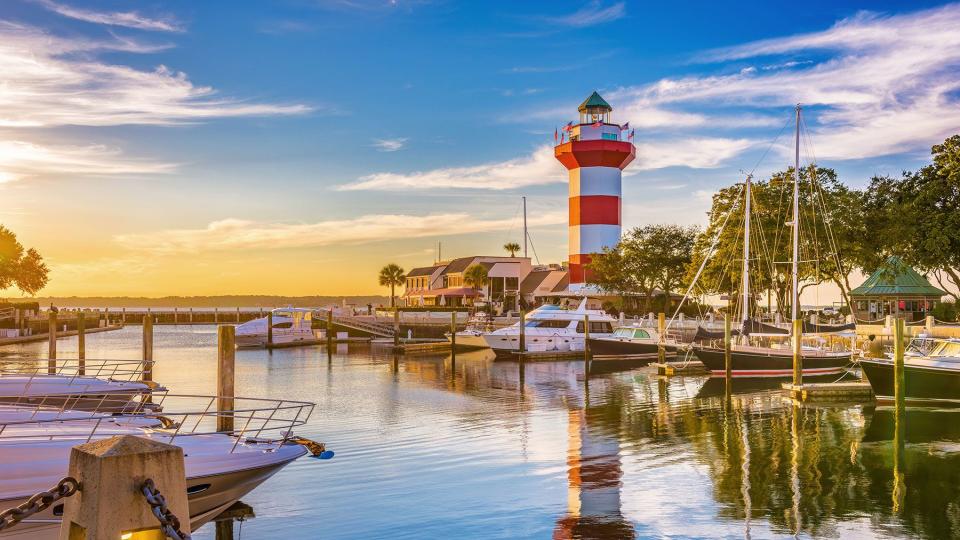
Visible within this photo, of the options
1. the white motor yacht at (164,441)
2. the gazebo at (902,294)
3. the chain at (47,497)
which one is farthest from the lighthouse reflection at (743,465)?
the gazebo at (902,294)

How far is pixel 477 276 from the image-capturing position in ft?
287

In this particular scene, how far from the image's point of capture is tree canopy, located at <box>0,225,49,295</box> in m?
78.4

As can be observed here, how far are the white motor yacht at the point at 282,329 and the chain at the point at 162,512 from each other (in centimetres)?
5928

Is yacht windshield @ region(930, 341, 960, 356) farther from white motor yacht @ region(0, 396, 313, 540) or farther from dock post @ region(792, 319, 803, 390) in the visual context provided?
white motor yacht @ region(0, 396, 313, 540)

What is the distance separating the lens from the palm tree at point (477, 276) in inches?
3450

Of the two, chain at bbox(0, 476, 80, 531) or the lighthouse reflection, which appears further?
the lighthouse reflection

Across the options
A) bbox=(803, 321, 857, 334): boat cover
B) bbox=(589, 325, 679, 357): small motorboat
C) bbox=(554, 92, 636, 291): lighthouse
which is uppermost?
bbox=(554, 92, 636, 291): lighthouse

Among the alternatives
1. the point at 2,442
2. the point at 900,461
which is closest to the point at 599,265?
the point at 900,461

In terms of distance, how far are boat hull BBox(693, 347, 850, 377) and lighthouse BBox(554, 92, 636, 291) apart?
128 feet

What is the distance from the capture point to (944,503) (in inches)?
601

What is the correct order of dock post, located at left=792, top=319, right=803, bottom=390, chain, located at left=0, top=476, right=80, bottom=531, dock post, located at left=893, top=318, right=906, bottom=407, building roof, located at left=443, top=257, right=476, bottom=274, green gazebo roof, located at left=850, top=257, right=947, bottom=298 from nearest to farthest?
chain, located at left=0, top=476, right=80, bottom=531 < dock post, located at left=893, top=318, right=906, bottom=407 < dock post, located at left=792, top=319, right=803, bottom=390 < green gazebo roof, located at left=850, top=257, right=947, bottom=298 < building roof, located at left=443, top=257, right=476, bottom=274

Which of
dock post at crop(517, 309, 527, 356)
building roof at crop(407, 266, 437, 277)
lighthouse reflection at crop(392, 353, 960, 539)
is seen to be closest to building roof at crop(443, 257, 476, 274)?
building roof at crop(407, 266, 437, 277)

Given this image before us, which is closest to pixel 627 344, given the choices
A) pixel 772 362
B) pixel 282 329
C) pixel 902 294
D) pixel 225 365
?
pixel 772 362

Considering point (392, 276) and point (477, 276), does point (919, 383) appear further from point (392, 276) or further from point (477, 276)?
point (392, 276)
